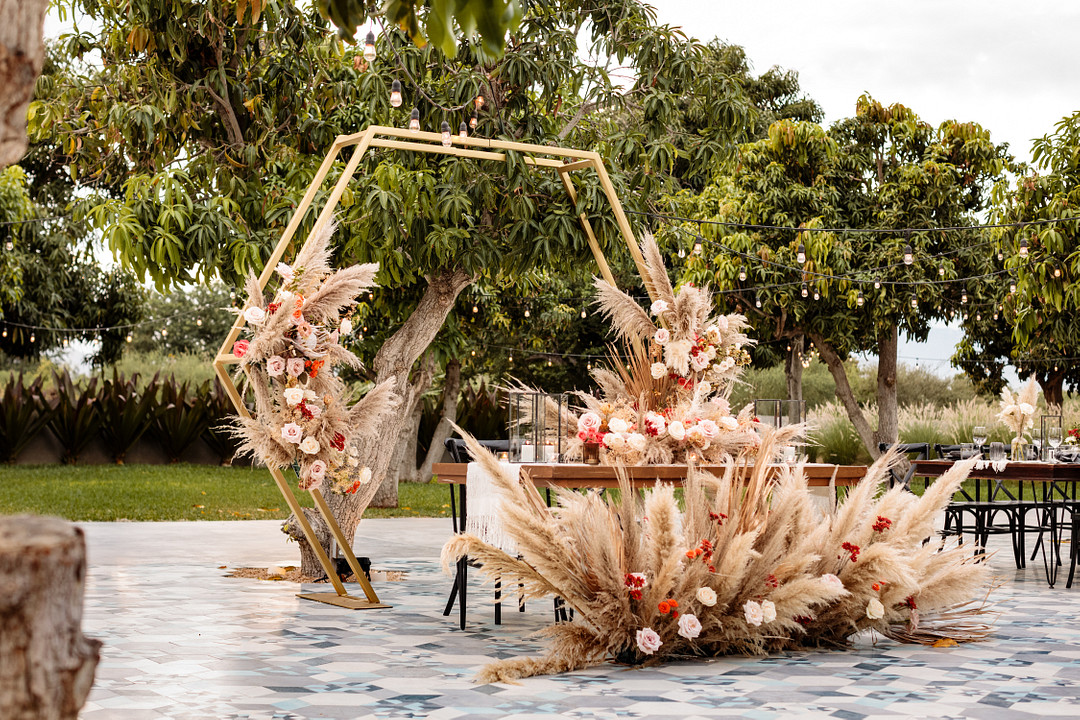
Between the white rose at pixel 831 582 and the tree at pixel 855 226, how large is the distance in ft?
31.4

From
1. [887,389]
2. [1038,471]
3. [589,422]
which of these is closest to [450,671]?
[589,422]

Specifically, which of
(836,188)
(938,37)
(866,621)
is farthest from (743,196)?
(866,621)

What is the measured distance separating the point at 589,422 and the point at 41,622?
367 centimetres

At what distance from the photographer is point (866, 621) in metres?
4.52

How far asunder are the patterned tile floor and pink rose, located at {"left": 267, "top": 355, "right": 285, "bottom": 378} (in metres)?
1.14

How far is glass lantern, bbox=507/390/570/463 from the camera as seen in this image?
500 centimetres

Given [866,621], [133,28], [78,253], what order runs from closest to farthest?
[866,621] < [133,28] < [78,253]

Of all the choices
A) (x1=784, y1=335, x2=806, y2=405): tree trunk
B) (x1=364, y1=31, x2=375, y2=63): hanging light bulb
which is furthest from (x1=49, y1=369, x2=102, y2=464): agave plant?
(x1=364, y1=31, x2=375, y2=63): hanging light bulb

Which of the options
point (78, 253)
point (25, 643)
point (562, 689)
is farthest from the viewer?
point (78, 253)

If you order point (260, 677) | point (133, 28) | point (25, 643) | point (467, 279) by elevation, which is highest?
point (133, 28)

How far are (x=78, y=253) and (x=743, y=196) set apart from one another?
9402mm

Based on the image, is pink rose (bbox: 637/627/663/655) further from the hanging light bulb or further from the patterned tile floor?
the hanging light bulb

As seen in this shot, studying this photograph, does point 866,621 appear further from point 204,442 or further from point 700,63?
point 204,442

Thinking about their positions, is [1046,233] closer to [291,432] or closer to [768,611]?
[768,611]
